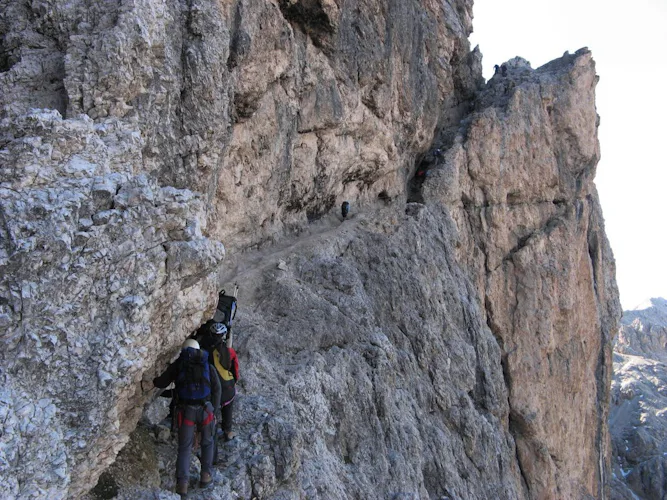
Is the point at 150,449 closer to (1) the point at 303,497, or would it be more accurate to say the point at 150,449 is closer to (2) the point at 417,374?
(1) the point at 303,497

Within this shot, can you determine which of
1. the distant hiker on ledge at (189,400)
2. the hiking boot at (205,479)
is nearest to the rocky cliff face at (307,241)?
the hiking boot at (205,479)

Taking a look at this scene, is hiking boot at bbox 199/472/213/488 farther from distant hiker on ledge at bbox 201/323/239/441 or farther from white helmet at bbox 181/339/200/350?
white helmet at bbox 181/339/200/350

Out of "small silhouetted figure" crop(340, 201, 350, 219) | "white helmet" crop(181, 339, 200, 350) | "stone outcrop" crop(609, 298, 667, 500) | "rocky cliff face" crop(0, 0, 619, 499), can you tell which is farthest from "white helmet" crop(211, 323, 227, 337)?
"stone outcrop" crop(609, 298, 667, 500)

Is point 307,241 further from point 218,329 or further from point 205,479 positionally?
point 205,479

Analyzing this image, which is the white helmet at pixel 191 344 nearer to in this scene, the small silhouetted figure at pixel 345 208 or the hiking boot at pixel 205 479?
the hiking boot at pixel 205 479

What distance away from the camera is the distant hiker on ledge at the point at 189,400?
782cm

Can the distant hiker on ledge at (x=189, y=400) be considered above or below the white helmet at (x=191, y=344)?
below

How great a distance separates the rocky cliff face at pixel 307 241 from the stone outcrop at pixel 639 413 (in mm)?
16184

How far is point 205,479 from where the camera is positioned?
8.16 meters

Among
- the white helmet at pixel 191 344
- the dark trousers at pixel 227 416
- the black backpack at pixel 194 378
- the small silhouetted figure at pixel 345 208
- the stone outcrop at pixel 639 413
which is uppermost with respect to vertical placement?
the small silhouetted figure at pixel 345 208

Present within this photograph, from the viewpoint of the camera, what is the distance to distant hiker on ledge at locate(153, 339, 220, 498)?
25.6ft

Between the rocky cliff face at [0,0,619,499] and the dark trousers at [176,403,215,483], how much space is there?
2.49 ft

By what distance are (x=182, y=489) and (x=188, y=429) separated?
2.98 ft

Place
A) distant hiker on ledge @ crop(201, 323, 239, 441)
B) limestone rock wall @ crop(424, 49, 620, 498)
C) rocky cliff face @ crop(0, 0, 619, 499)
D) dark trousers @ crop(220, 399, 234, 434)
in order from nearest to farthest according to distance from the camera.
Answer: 1. rocky cliff face @ crop(0, 0, 619, 499)
2. distant hiker on ledge @ crop(201, 323, 239, 441)
3. dark trousers @ crop(220, 399, 234, 434)
4. limestone rock wall @ crop(424, 49, 620, 498)
